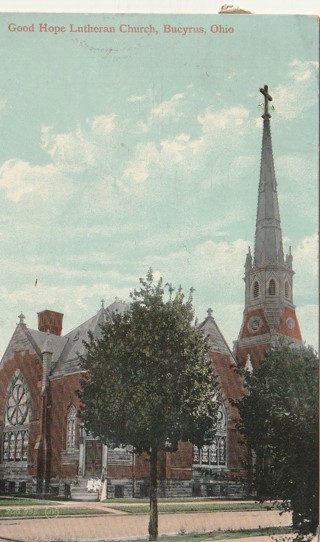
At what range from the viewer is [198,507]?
5.85 meters

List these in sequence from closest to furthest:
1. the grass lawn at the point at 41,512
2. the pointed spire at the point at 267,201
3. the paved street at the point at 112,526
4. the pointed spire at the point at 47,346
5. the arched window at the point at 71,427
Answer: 1. the paved street at the point at 112,526
2. the grass lawn at the point at 41,512
3. the pointed spire at the point at 267,201
4. the pointed spire at the point at 47,346
5. the arched window at the point at 71,427

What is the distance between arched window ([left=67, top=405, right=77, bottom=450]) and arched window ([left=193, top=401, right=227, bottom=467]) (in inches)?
41.7

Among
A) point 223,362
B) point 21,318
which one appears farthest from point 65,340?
point 223,362

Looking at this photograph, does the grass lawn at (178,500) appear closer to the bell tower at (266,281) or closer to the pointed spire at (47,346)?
the bell tower at (266,281)

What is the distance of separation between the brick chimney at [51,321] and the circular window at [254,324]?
1.56m

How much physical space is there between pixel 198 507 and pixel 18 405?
176 centimetres

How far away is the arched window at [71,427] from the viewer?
6.15 meters

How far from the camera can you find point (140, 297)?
5840 millimetres

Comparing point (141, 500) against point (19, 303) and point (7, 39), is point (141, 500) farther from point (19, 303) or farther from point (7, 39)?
point (7, 39)

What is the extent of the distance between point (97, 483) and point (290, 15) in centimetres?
422

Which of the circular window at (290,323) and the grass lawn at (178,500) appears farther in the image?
the circular window at (290,323)

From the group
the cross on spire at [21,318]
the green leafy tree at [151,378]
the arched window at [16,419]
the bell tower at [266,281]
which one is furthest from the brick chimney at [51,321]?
the bell tower at [266,281]

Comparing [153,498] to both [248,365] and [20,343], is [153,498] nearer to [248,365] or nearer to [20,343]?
[248,365]

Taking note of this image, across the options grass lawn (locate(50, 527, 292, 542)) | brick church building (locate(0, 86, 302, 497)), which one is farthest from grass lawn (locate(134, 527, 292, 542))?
brick church building (locate(0, 86, 302, 497))
